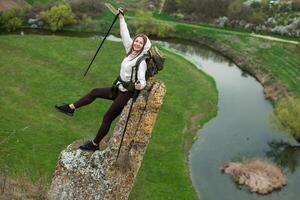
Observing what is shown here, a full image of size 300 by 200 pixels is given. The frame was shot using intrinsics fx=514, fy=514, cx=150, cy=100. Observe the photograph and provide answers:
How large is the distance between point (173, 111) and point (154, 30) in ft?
77.1

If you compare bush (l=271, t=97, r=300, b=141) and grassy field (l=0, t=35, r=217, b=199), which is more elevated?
bush (l=271, t=97, r=300, b=141)

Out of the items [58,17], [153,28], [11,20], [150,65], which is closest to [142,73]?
[150,65]

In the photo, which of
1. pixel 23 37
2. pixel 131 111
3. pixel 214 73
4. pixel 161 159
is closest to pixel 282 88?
pixel 214 73

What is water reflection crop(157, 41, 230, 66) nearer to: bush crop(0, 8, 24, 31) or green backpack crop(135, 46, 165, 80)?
bush crop(0, 8, 24, 31)

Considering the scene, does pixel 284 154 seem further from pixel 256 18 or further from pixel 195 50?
pixel 256 18

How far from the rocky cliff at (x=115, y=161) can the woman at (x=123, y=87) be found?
0.89 feet

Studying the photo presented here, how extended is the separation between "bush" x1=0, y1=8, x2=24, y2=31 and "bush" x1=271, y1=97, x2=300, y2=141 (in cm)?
3396

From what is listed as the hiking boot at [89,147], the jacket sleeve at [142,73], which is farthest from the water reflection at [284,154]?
the jacket sleeve at [142,73]

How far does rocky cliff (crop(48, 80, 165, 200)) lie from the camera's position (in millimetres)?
15203

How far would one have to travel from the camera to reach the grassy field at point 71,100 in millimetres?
32934

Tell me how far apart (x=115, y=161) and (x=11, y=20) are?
1951 inches

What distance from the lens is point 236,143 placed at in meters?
40.1

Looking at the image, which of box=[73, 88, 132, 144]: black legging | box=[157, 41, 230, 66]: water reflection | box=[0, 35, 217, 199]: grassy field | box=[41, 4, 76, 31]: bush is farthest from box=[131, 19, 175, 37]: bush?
box=[73, 88, 132, 144]: black legging

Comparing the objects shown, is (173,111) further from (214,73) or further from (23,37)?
(23,37)
